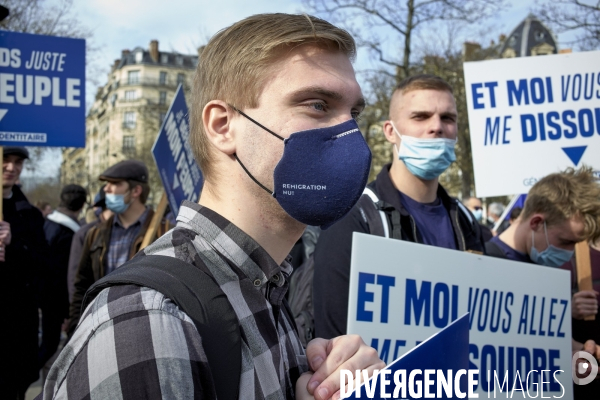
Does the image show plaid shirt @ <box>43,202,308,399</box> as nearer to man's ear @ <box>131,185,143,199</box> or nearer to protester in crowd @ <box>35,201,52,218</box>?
man's ear @ <box>131,185,143,199</box>

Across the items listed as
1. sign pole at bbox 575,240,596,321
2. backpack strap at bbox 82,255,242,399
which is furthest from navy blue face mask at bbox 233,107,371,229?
sign pole at bbox 575,240,596,321

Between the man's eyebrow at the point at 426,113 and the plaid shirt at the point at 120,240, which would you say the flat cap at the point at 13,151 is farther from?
the man's eyebrow at the point at 426,113

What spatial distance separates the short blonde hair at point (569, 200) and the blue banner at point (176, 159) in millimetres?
2311

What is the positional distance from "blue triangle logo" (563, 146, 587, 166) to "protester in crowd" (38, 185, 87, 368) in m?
4.11

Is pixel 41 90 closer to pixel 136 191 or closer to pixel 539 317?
pixel 136 191

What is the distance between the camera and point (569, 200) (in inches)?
139

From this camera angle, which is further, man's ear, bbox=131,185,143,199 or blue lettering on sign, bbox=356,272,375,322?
man's ear, bbox=131,185,143,199

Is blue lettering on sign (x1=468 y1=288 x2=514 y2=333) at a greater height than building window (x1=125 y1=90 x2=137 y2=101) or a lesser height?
lesser

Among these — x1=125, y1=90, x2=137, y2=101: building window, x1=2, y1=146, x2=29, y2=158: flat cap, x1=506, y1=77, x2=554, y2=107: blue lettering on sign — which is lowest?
x1=2, y1=146, x2=29, y2=158: flat cap

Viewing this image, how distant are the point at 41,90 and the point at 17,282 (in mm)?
1397

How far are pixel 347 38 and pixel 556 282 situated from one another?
211 centimetres

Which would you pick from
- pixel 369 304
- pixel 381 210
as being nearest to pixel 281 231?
pixel 369 304

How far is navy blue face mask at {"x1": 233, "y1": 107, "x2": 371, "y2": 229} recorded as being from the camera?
142cm

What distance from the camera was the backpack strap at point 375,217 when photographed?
9.36ft
